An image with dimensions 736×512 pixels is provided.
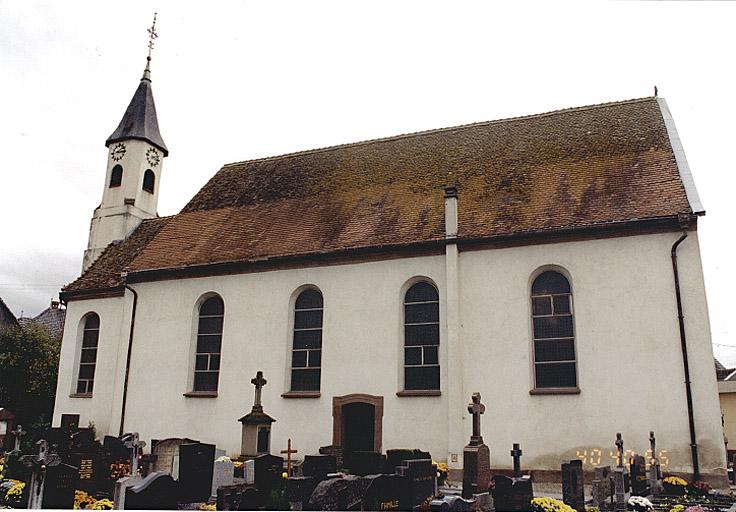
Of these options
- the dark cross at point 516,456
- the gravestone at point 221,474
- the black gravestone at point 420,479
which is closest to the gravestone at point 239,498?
the gravestone at point 221,474

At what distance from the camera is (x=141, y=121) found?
926 inches

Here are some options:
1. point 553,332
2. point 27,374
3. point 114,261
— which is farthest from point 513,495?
point 27,374

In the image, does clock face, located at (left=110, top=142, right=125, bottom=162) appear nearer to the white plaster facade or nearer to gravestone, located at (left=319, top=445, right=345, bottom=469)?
the white plaster facade

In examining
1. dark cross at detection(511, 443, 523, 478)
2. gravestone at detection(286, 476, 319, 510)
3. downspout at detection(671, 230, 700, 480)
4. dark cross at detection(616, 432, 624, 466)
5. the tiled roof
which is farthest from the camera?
the tiled roof

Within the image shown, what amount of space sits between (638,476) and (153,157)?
739 inches

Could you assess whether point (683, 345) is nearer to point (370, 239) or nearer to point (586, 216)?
point (586, 216)

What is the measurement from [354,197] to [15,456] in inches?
385

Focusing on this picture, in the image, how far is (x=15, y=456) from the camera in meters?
13.2

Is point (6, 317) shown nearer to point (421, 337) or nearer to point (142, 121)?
point (142, 121)

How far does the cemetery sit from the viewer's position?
8453 millimetres

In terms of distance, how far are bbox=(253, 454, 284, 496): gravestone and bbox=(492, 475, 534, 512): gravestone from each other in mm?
3197

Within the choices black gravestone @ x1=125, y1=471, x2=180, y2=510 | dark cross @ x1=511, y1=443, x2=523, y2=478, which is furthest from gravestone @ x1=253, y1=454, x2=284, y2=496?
dark cross @ x1=511, y1=443, x2=523, y2=478

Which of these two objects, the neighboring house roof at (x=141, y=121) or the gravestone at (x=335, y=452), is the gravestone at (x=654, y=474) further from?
the neighboring house roof at (x=141, y=121)

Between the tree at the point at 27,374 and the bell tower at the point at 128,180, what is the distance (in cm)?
380
